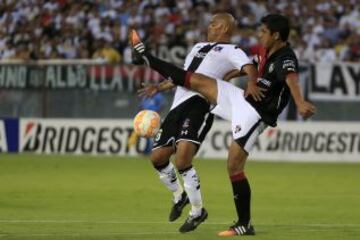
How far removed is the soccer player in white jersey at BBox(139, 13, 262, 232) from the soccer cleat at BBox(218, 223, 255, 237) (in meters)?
0.56

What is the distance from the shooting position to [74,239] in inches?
422

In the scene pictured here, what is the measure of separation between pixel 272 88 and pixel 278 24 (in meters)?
0.73

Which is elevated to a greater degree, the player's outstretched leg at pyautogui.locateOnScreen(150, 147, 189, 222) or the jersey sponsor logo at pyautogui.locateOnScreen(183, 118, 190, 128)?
the jersey sponsor logo at pyautogui.locateOnScreen(183, 118, 190, 128)

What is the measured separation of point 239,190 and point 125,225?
1811mm

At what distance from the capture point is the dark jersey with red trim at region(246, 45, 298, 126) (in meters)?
11.2

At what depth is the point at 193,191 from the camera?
1183cm

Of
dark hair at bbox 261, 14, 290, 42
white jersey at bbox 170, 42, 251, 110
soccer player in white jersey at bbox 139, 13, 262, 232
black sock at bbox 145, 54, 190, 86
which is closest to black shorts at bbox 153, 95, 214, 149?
soccer player in white jersey at bbox 139, 13, 262, 232

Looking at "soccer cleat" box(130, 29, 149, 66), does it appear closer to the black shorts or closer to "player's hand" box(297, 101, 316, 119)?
the black shorts

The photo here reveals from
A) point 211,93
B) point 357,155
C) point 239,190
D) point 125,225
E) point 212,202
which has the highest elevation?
point 211,93

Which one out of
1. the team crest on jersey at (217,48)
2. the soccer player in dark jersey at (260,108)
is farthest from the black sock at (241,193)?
the team crest on jersey at (217,48)

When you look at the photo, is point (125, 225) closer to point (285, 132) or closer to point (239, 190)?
point (239, 190)

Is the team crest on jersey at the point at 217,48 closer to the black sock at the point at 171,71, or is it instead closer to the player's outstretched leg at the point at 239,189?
the black sock at the point at 171,71

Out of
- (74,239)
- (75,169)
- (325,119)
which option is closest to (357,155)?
(325,119)

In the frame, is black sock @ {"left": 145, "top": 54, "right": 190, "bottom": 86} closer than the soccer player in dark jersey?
No
